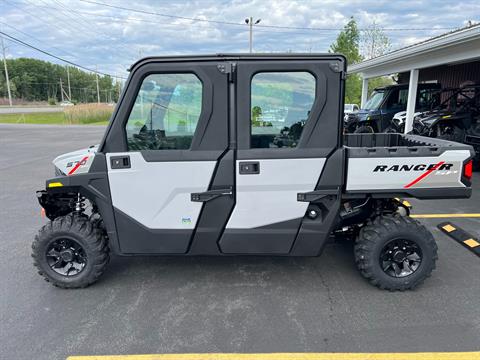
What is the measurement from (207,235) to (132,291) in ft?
3.10

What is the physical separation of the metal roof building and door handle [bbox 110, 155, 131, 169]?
333 inches

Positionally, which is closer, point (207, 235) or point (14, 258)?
point (207, 235)

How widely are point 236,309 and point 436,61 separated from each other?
35.6 feet

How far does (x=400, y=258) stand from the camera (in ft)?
10.8

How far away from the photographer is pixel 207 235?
321cm

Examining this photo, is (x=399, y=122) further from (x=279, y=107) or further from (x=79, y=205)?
(x=79, y=205)

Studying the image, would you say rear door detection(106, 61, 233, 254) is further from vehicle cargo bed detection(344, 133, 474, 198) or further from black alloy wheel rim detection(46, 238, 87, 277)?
vehicle cargo bed detection(344, 133, 474, 198)

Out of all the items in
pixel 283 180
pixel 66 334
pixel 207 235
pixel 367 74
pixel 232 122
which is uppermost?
pixel 367 74

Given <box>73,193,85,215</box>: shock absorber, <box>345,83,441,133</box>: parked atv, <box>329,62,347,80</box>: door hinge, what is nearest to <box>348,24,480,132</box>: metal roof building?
<box>345,83,441,133</box>: parked atv

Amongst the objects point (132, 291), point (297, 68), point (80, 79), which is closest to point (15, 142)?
point (132, 291)

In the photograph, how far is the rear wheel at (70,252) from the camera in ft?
10.9

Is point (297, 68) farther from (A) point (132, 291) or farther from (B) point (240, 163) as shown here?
(A) point (132, 291)

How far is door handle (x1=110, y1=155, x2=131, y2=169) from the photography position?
308 cm

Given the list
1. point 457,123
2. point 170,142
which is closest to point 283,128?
point 170,142
